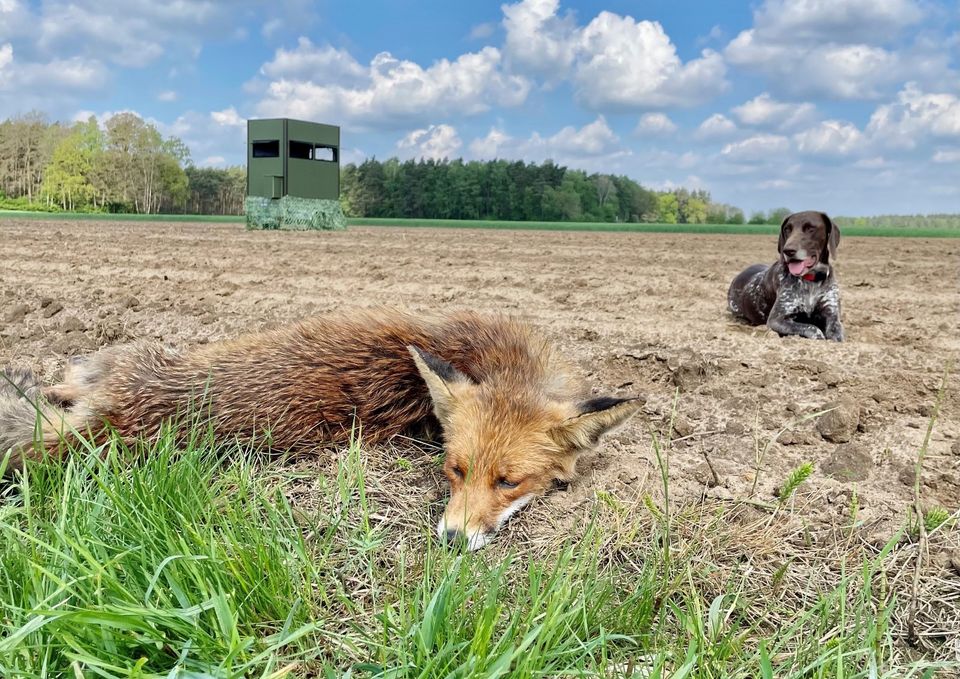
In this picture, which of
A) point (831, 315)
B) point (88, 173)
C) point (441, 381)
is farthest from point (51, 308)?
point (88, 173)

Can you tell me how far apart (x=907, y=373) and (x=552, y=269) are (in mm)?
9305

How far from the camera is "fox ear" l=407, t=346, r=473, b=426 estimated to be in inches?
130

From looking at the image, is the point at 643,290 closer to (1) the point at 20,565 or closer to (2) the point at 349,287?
(2) the point at 349,287

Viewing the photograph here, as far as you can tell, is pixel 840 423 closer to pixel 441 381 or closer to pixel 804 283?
pixel 441 381

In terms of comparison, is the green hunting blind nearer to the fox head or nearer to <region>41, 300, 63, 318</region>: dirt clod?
<region>41, 300, 63, 318</region>: dirt clod

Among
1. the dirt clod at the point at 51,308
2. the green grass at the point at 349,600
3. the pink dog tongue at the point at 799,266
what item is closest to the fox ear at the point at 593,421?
the green grass at the point at 349,600

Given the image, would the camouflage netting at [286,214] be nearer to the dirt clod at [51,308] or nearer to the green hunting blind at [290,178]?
the green hunting blind at [290,178]

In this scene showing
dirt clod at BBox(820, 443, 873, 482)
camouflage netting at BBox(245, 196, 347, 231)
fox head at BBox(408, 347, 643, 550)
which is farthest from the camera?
camouflage netting at BBox(245, 196, 347, 231)

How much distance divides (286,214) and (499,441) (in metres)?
34.3

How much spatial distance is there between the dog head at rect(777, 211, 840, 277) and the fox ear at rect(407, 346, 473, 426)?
6.52 metres

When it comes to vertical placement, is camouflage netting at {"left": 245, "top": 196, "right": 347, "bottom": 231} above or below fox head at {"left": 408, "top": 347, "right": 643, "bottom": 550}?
above

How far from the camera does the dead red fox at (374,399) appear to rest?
3111 millimetres

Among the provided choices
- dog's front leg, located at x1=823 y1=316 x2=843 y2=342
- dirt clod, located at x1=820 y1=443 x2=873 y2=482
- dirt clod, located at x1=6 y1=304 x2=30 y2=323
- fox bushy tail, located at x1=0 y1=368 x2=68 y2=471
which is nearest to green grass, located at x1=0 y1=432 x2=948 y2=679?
fox bushy tail, located at x1=0 y1=368 x2=68 y2=471

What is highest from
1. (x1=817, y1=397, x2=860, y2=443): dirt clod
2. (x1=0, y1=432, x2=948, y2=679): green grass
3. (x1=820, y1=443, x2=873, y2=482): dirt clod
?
(x1=817, y1=397, x2=860, y2=443): dirt clod
